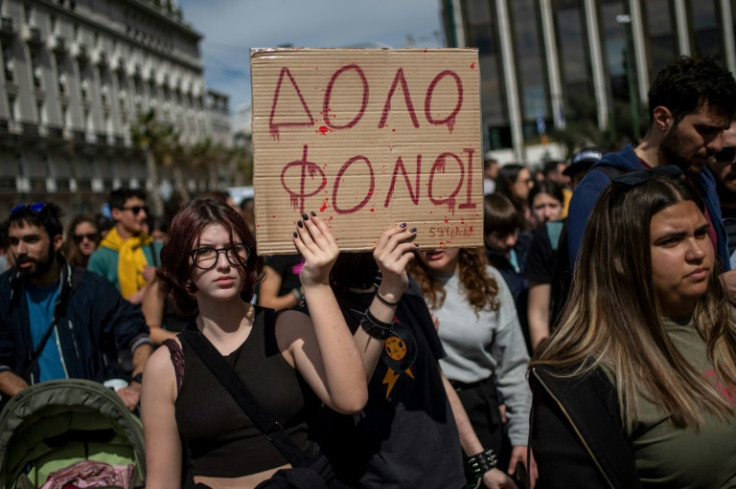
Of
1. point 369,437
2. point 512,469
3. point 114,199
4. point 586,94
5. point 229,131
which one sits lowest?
point 512,469

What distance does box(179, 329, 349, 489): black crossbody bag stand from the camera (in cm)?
216

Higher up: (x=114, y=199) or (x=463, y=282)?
(x=114, y=199)

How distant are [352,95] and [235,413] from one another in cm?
111

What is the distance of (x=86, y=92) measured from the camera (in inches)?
2431

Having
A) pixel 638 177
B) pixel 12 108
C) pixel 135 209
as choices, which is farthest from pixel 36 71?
pixel 638 177

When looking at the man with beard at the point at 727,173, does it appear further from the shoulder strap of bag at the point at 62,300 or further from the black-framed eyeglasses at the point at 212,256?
the shoulder strap of bag at the point at 62,300

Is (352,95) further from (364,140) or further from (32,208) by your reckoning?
(32,208)

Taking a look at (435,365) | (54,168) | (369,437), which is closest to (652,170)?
(435,365)

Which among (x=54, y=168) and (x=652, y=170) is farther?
(x=54, y=168)

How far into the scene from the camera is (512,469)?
3299mm

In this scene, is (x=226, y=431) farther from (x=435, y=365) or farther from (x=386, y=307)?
(x=435, y=365)

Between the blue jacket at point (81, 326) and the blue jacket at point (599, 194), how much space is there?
2351 mm

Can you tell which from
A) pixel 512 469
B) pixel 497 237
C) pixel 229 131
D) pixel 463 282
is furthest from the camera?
pixel 229 131

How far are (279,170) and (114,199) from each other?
15.3 ft
